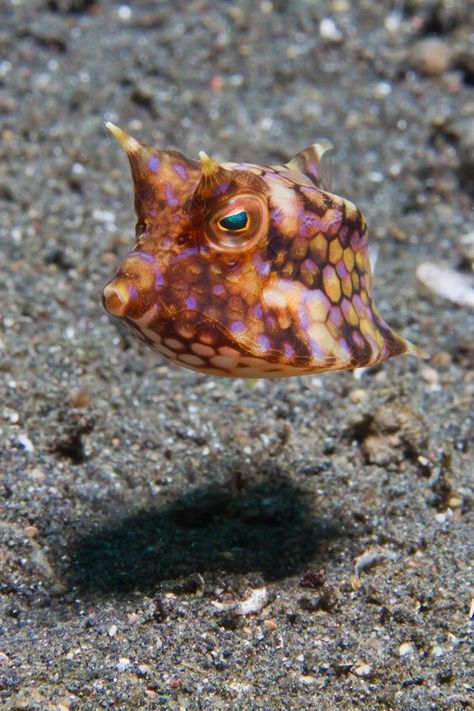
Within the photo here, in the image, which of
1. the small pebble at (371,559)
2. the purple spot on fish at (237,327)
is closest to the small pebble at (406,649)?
the small pebble at (371,559)

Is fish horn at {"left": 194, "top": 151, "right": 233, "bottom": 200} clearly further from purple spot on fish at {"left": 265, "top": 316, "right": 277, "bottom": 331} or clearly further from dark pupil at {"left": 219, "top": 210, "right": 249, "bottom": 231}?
purple spot on fish at {"left": 265, "top": 316, "right": 277, "bottom": 331}

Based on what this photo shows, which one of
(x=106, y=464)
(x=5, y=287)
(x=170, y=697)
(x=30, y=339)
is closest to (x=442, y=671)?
(x=170, y=697)

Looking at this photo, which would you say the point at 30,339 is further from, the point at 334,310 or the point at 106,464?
the point at 334,310

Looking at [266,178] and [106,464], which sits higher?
[266,178]

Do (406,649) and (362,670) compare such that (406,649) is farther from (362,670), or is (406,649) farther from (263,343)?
(263,343)

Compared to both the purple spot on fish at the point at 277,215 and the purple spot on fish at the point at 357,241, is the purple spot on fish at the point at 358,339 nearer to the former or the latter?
the purple spot on fish at the point at 357,241

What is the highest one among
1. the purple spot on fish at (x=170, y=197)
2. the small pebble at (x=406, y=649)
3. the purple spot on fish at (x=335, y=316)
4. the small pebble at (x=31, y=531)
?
the purple spot on fish at (x=170, y=197)

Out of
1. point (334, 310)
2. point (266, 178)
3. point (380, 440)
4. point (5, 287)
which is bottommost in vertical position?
point (5, 287)
